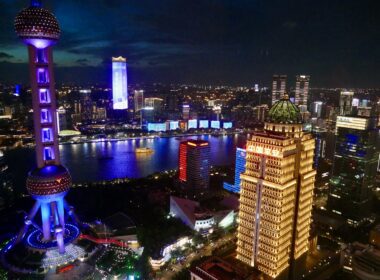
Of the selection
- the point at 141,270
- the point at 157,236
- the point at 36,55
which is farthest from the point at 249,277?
the point at 36,55

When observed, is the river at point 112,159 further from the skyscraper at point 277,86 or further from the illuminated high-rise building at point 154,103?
the illuminated high-rise building at point 154,103

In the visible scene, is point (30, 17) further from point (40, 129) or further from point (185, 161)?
point (185, 161)

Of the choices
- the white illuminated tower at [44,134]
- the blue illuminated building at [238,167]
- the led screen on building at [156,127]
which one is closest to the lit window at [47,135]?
the white illuminated tower at [44,134]

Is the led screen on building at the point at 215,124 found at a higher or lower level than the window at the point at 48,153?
lower

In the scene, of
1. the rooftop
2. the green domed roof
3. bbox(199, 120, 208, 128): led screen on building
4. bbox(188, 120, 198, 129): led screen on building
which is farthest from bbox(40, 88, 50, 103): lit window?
bbox(199, 120, 208, 128): led screen on building

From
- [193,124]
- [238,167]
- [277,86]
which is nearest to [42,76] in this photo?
[238,167]

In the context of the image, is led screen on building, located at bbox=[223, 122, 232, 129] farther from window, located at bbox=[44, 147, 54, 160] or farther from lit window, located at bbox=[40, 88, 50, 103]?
lit window, located at bbox=[40, 88, 50, 103]
